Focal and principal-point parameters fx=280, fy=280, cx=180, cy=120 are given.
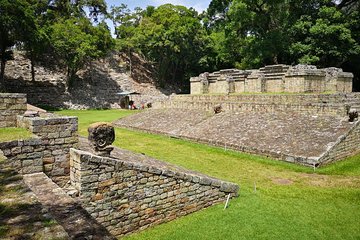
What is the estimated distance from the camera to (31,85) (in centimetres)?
3331

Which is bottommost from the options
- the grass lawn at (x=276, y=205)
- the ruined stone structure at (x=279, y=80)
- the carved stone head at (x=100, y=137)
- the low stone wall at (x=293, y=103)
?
the grass lawn at (x=276, y=205)

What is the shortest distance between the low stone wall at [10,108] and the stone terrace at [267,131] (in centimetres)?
930

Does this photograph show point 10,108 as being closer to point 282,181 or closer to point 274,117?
point 282,181

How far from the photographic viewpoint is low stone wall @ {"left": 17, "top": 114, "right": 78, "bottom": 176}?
21.6 ft

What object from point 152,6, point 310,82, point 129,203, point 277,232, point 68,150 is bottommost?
point 277,232

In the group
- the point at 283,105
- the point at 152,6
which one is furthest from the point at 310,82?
the point at 152,6

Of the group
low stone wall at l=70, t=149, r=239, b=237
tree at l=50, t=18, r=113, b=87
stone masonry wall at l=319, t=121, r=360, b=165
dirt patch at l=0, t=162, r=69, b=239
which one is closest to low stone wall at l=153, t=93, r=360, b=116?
stone masonry wall at l=319, t=121, r=360, b=165

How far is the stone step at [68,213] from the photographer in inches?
159

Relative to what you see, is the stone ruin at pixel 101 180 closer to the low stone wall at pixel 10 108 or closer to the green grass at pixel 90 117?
the low stone wall at pixel 10 108

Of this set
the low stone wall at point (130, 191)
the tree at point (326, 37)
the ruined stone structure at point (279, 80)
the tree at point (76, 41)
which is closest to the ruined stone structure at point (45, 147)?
the low stone wall at point (130, 191)

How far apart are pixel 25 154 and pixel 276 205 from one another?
6.33 metres

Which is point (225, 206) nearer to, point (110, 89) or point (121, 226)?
point (121, 226)

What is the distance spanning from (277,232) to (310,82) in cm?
1436

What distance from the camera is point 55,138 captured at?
675cm
